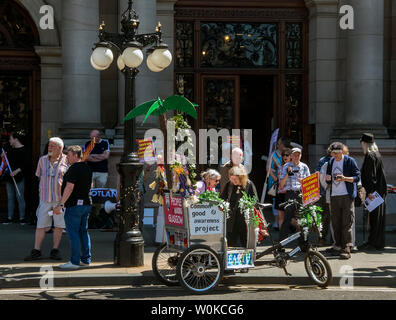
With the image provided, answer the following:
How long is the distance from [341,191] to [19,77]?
8.36m

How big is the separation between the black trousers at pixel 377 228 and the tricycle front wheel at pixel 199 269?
4268mm

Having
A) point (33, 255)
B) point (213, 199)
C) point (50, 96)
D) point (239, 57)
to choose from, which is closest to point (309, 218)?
point (213, 199)

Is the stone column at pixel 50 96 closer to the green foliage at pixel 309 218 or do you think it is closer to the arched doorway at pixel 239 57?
the arched doorway at pixel 239 57

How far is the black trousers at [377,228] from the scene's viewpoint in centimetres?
1233

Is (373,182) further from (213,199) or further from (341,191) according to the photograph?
(213,199)

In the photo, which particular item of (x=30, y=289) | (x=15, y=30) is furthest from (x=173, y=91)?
(x=30, y=289)

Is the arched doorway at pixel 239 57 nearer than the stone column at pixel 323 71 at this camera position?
No

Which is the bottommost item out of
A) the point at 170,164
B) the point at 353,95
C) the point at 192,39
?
the point at 170,164

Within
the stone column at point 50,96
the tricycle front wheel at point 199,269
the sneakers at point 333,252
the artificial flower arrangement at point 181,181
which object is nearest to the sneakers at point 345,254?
the sneakers at point 333,252

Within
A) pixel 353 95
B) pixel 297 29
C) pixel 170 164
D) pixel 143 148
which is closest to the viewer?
pixel 170 164

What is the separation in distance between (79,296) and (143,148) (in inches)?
166

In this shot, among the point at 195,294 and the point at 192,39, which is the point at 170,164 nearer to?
the point at 195,294

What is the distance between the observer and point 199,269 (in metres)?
8.95

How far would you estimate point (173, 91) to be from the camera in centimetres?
1625
